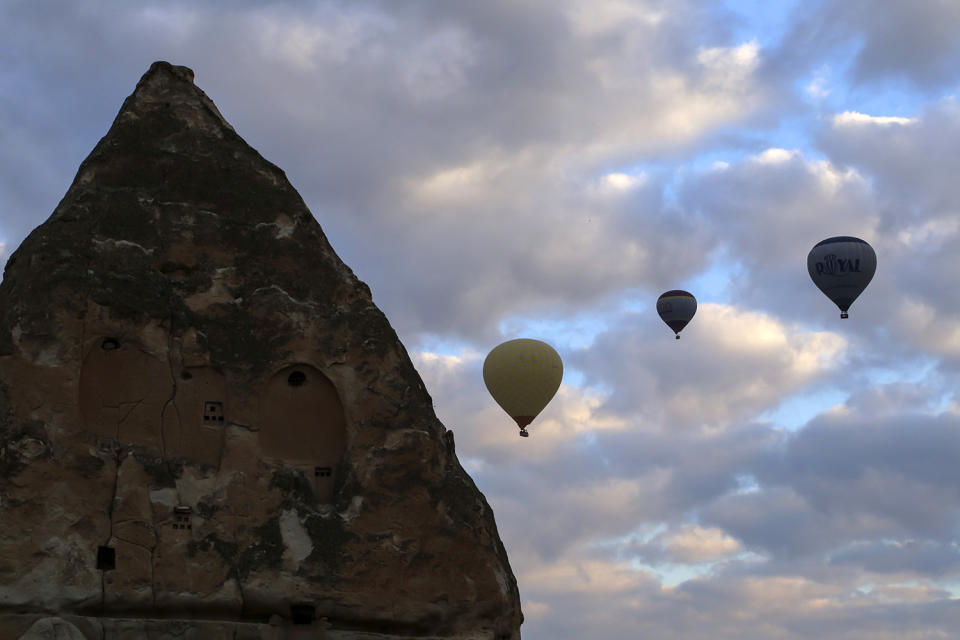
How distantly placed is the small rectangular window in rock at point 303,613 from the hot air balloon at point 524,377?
63.9 feet

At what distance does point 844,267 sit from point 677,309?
798 cm

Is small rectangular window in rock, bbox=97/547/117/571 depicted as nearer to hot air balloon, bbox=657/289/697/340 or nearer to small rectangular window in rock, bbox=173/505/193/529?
small rectangular window in rock, bbox=173/505/193/529

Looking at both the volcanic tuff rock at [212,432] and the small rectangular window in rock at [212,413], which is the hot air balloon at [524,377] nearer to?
the volcanic tuff rock at [212,432]

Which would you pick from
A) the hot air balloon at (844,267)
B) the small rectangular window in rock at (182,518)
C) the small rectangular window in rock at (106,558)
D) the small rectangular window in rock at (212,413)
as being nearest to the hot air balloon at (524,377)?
the hot air balloon at (844,267)

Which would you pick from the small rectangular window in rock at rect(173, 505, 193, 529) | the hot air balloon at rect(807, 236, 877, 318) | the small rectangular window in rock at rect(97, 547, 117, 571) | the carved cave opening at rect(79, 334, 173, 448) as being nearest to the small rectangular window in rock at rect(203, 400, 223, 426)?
the carved cave opening at rect(79, 334, 173, 448)

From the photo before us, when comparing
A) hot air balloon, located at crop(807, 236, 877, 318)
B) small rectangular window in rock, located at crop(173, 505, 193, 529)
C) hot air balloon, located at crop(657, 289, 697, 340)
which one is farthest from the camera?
hot air balloon, located at crop(657, 289, 697, 340)

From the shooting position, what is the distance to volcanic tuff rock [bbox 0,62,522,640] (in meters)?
28.9

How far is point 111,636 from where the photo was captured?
28469 millimetres

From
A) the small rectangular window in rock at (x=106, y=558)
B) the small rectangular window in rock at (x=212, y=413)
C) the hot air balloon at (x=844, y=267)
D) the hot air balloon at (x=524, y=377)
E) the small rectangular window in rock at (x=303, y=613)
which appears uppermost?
the hot air balloon at (x=844, y=267)

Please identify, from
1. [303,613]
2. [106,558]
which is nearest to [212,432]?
[106,558]

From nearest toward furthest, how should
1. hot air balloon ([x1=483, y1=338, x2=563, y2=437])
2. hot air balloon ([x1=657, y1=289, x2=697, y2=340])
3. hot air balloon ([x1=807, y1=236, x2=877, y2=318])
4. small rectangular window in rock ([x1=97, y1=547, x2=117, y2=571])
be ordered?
small rectangular window in rock ([x1=97, y1=547, x2=117, y2=571]), hot air balloon ([x1=483, y1=338, x2=563, y2=437]), hot air balloon ([x1=807, y1=236, x2=877, y2=318]), hot air balloon ([x1=657, y1=289, x2=697, y2=340])

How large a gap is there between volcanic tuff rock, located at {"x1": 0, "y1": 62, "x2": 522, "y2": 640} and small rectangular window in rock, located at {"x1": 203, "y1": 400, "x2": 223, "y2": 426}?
3 centimetres

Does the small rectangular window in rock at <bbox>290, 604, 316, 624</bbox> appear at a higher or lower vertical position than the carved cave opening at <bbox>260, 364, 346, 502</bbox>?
lower

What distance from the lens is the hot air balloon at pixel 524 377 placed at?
159ft
